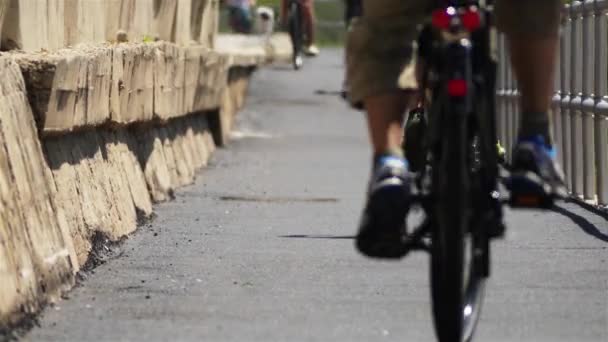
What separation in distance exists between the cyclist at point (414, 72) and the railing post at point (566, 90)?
7.32 meters

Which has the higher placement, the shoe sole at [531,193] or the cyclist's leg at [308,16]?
the shoe sole at [531,193]

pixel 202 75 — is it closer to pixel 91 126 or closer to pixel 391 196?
pixel 91 126

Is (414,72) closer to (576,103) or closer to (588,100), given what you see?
(588,100)

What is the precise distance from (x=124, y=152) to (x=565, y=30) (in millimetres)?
4190

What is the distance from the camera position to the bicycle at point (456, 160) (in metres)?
5.68

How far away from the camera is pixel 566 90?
13.7 m

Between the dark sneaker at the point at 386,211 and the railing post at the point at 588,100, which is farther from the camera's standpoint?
the railing post at the point at 588,100

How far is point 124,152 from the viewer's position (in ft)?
35.1

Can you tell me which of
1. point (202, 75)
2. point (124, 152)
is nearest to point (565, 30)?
point (202, 75)

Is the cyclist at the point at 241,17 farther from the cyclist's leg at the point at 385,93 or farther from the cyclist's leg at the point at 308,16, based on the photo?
the cyclist's leg at the point at 385,93

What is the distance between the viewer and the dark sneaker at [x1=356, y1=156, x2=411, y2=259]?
5.82m

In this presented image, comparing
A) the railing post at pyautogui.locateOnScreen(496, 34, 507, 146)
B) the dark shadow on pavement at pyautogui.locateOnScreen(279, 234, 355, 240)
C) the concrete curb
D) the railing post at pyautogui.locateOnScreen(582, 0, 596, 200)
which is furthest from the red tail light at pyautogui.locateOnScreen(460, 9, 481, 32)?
the railing post at pyautogui.locateOnScreen(496, 34, 507, 146)

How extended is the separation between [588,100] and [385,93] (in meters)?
6.79

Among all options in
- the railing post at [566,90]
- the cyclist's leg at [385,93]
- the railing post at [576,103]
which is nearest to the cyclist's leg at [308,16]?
the railing post at [566,90]
